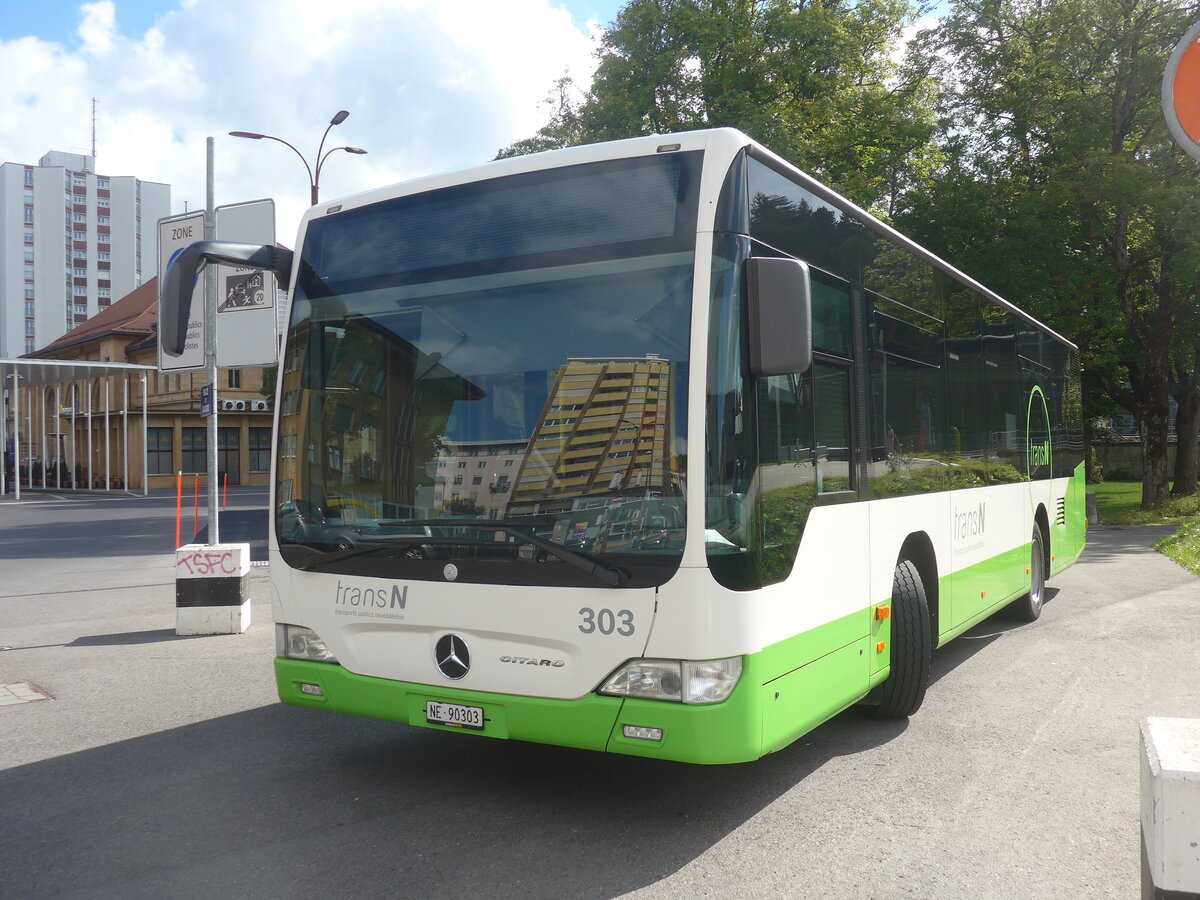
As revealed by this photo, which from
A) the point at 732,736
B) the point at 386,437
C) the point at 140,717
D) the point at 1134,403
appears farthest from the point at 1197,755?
the point at 1134,403

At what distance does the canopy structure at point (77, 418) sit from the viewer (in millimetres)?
48438

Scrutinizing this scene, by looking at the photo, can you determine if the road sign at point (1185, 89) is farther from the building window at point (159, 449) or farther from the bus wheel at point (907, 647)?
the building window at point (159, 449)

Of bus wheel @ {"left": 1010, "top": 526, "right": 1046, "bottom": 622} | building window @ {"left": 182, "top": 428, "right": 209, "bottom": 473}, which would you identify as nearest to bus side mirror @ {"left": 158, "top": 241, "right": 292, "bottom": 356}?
bus wheel @ {"left": 1010, "top": 526, "right": 1046, "bottom": 622}

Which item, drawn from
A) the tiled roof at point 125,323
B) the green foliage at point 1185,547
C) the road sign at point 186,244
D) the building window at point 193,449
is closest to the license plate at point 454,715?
the road sign at point 186,244

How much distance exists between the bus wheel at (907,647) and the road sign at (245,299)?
254 inches

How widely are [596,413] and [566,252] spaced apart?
741 millimetres

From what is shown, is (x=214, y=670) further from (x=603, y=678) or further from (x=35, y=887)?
(x=603, y=678)

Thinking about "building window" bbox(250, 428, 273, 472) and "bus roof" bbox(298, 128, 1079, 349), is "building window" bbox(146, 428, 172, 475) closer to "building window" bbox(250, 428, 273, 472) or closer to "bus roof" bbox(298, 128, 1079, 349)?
"building window" bbox(250, 428, 273, 472)

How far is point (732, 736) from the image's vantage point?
4.15 meters

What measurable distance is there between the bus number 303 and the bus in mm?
10

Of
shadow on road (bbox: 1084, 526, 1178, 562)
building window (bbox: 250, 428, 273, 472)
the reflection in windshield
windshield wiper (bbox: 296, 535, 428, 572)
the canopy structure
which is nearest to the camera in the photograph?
the reflection in windshield

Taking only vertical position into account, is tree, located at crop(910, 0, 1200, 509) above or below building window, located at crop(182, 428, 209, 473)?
above

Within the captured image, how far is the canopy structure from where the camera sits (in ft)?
159

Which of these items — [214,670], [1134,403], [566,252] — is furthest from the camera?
[1134,403]
